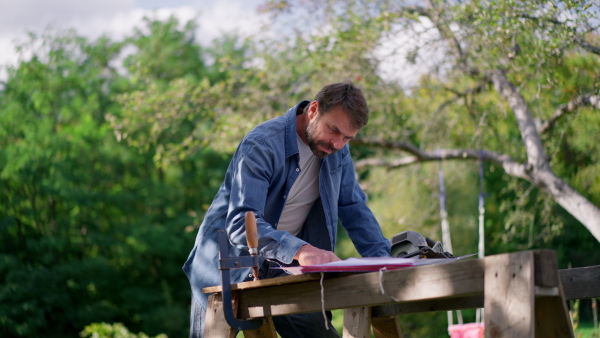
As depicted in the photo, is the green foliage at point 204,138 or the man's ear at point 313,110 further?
the green foliage at point 204,138

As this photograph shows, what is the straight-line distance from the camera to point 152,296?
1290cm

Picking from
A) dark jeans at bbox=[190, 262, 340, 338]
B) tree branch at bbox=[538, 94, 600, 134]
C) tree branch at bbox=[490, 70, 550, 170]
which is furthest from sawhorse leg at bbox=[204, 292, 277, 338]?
tree branch at bbox=[490, 70, 550, 170]

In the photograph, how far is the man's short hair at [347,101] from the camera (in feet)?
7.36

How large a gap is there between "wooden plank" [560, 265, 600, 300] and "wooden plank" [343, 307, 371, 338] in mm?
639

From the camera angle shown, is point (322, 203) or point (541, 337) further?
point (322, 203)

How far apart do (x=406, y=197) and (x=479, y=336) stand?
544 centimetres

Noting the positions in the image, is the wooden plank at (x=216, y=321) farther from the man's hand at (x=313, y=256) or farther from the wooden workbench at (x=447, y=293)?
the man's hand at (x=313, y=256)

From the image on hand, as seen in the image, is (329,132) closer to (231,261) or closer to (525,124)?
(231,261)

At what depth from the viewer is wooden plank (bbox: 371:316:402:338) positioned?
258 centimetres

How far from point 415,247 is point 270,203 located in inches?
20.8

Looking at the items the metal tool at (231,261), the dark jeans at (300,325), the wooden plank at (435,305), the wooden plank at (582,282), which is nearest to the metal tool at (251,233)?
the metal tool at (231,261)

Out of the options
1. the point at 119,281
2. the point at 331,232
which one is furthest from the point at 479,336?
the point at 119,281

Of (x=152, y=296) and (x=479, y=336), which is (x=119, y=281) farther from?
(x=479, y=336)

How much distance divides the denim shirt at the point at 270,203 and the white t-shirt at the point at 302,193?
44mm
